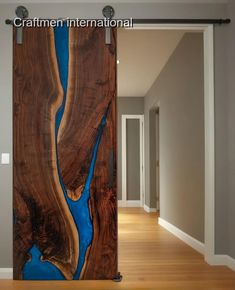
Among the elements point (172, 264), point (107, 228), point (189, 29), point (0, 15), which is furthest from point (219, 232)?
point (0, 15)

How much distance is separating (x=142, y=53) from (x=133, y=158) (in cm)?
410

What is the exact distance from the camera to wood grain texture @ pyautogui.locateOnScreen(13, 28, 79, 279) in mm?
3463

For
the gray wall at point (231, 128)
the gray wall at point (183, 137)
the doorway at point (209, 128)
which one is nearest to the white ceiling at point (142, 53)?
the gray wall at point (183, 137)

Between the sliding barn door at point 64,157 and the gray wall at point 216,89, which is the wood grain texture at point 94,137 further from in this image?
the gray wall at point 216,89

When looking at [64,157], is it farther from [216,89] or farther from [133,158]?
[133,158]

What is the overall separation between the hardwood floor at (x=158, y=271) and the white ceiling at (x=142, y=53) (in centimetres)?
263

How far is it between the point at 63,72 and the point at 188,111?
209 cm

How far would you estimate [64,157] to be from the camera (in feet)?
11.5

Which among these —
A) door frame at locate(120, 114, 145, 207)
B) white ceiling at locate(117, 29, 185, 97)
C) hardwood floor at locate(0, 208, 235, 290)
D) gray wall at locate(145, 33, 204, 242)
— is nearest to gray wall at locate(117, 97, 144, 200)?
door frame at locate(120, 114, 145, 207)

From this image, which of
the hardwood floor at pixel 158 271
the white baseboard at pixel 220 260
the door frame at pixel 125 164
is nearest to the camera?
the hardwood floor at pixel 158 271

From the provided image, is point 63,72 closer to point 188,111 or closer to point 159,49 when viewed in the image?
point 188,111

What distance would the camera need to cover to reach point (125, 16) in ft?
12.0

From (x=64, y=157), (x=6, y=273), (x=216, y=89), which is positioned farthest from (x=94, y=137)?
(x=6, y=273)

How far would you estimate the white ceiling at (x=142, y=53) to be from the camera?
5082 mm
